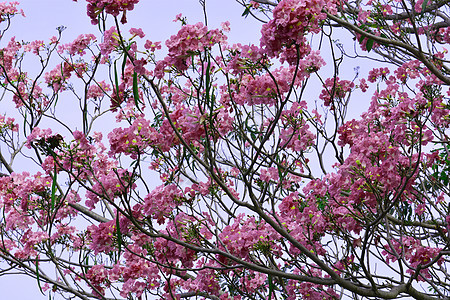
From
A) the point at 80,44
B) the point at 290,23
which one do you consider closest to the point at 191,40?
the point at 290,23

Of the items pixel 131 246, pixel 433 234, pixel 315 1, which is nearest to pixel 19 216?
pixel 131 246

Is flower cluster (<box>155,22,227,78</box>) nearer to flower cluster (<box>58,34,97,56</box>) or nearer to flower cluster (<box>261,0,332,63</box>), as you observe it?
flower cluster (<box>261,0,332,63</box>)

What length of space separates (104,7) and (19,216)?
227cm

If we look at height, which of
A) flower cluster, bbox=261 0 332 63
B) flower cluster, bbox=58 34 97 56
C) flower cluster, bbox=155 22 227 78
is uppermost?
Answer: flower cluster, bbox=58 34 97 56

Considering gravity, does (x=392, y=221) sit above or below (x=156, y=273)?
above

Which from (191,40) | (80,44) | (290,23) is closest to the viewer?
(290,23)

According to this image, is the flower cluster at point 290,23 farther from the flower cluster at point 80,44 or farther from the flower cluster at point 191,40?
the flower cluster at point 80,44

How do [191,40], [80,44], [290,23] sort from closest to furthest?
[290,23] < [191,40] < [80,44]

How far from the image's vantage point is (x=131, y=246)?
3699mm

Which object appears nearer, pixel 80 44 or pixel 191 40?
pixel 191 40

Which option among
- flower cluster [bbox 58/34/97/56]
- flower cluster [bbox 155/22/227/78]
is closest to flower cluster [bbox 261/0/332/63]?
flower cluster [bbox 155/22/227/78]

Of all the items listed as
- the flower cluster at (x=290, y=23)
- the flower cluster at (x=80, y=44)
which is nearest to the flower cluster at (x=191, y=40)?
the flower cluster at (x=290, y=23)

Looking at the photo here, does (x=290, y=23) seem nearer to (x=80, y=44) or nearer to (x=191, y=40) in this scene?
(x=191, y=40)

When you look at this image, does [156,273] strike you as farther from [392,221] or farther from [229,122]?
[392,221]
